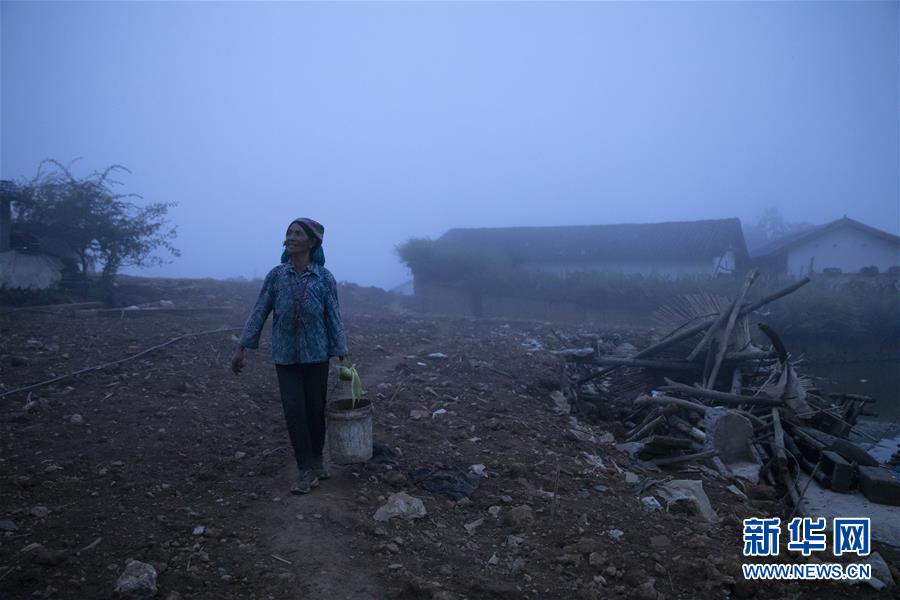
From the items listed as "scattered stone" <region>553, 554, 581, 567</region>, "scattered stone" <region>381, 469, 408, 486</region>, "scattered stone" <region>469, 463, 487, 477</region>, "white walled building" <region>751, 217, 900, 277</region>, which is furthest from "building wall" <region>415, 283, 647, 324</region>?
"scattered stone" <region>553, 554, 581, 567</region>

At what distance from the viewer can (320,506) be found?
3.43 metres

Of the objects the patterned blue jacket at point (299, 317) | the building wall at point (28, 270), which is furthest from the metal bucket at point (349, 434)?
the building wall at point (28, 270)

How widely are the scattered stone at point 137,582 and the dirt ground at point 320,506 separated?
0.19 feet

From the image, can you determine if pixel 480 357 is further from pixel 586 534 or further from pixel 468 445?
pixel 586 534

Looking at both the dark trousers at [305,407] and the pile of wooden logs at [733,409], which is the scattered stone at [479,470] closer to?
the dark trousers at [305,407]

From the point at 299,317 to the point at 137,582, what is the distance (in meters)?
1.74

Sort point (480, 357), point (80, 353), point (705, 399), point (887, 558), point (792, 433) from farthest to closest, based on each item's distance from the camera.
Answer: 1. point (480, 357)
2. point (80, 353)
3. point (705, 399)
4. point (792, 433)
5. point (887, 558)

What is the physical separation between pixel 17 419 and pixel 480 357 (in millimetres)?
6742

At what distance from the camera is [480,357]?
32.3ft

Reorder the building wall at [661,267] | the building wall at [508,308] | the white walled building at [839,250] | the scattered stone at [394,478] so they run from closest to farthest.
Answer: the scattered stone at [394,478] < the building wall at [508,308] < the white walled building at [839,250] < the building wall at [661,267]

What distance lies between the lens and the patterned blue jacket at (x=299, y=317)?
3674 mm

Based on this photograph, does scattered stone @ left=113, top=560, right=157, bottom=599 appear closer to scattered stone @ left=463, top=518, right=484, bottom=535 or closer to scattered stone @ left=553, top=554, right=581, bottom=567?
scattered stone @ left=463, top=518, right=484, bottom=535

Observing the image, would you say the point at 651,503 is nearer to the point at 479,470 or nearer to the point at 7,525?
the point at 479,470

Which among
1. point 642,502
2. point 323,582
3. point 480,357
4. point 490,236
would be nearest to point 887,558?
point 642,502
